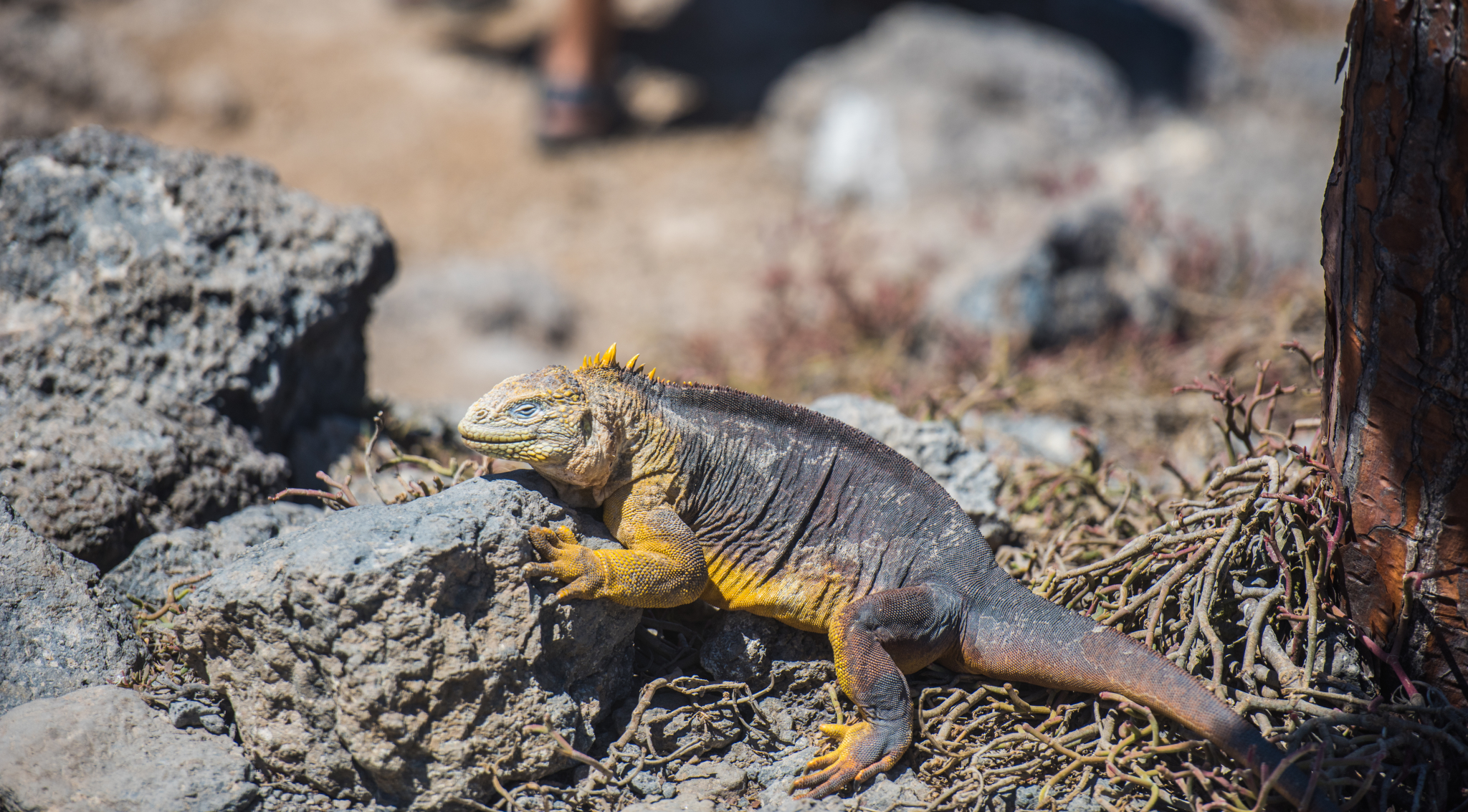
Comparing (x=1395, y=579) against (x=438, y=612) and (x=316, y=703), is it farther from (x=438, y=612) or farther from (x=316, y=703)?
(x=316, y=703)

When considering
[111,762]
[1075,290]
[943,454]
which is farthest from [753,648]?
[1075,290]

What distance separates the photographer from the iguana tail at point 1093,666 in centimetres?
262

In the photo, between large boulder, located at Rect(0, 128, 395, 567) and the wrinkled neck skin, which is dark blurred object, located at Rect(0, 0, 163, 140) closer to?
large boulder, located at Rect(0, 128, 395, 567)

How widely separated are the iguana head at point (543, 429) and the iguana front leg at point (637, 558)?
0.18m

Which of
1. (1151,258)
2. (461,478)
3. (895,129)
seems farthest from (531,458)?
(895,129)

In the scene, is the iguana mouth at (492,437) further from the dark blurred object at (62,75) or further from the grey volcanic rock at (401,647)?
the dark blurred object at (62,75)

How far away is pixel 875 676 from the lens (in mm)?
2877

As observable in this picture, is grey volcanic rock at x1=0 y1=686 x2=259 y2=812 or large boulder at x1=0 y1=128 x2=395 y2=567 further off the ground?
large boulder at x1=0 y1=128 x2=395 y2=567

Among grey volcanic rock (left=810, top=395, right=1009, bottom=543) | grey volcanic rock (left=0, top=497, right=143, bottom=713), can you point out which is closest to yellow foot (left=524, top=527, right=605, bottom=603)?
grey volcanic rock (left=810, top=395, right=1009, bottom=543)

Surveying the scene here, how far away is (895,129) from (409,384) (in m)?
5.41

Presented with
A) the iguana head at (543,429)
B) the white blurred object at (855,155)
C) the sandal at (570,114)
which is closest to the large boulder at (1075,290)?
the white blurred object at (855,155)

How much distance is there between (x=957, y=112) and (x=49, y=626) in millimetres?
8739

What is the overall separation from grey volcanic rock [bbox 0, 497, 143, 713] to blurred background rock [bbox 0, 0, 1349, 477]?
8.94 ft

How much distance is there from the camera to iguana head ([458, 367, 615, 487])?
2818 millimetres
